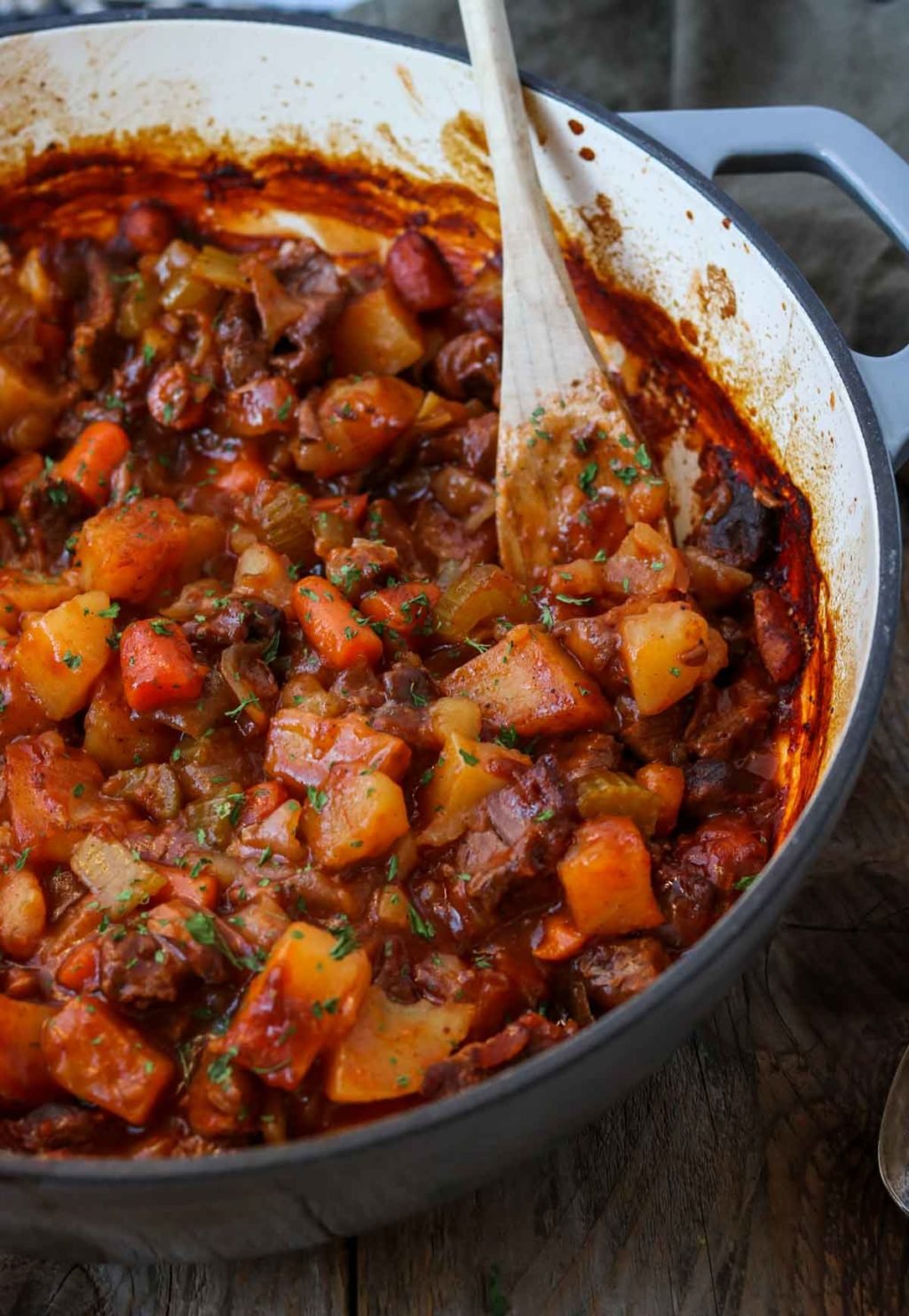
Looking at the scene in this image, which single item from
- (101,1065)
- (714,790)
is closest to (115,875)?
(101,1065)

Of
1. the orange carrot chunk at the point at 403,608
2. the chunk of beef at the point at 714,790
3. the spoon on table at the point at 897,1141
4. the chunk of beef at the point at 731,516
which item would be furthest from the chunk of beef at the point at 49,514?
the spoon on table at the point at 897,1141

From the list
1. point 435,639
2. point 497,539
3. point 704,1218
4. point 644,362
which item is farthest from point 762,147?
point 704,1218

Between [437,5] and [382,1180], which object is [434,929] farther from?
[437,5]

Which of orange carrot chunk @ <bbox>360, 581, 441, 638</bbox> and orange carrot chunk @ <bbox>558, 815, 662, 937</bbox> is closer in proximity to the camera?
orange carrot chunk @ <bbox>558, 815, 662, 937</bbox>

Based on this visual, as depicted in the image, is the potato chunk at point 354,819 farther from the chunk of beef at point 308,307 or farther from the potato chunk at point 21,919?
the chunk of beef at point 308,307

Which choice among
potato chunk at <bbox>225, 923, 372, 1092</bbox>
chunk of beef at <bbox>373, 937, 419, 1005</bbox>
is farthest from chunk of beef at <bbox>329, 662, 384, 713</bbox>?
potato chunk at <bbox>225, 923, 372, 1092</bbox>

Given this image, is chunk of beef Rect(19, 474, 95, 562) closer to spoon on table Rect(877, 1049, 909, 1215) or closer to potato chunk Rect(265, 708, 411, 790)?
potato chunk Rect(265, 708, 411, 790)

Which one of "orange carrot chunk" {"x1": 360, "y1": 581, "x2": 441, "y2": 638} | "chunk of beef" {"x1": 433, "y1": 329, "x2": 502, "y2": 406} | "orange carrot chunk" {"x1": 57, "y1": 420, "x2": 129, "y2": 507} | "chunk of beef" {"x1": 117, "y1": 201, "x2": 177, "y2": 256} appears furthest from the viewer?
"chunk of beef" {"x1": 117, "y1": 201, "x2": 177, "y2": 256}
